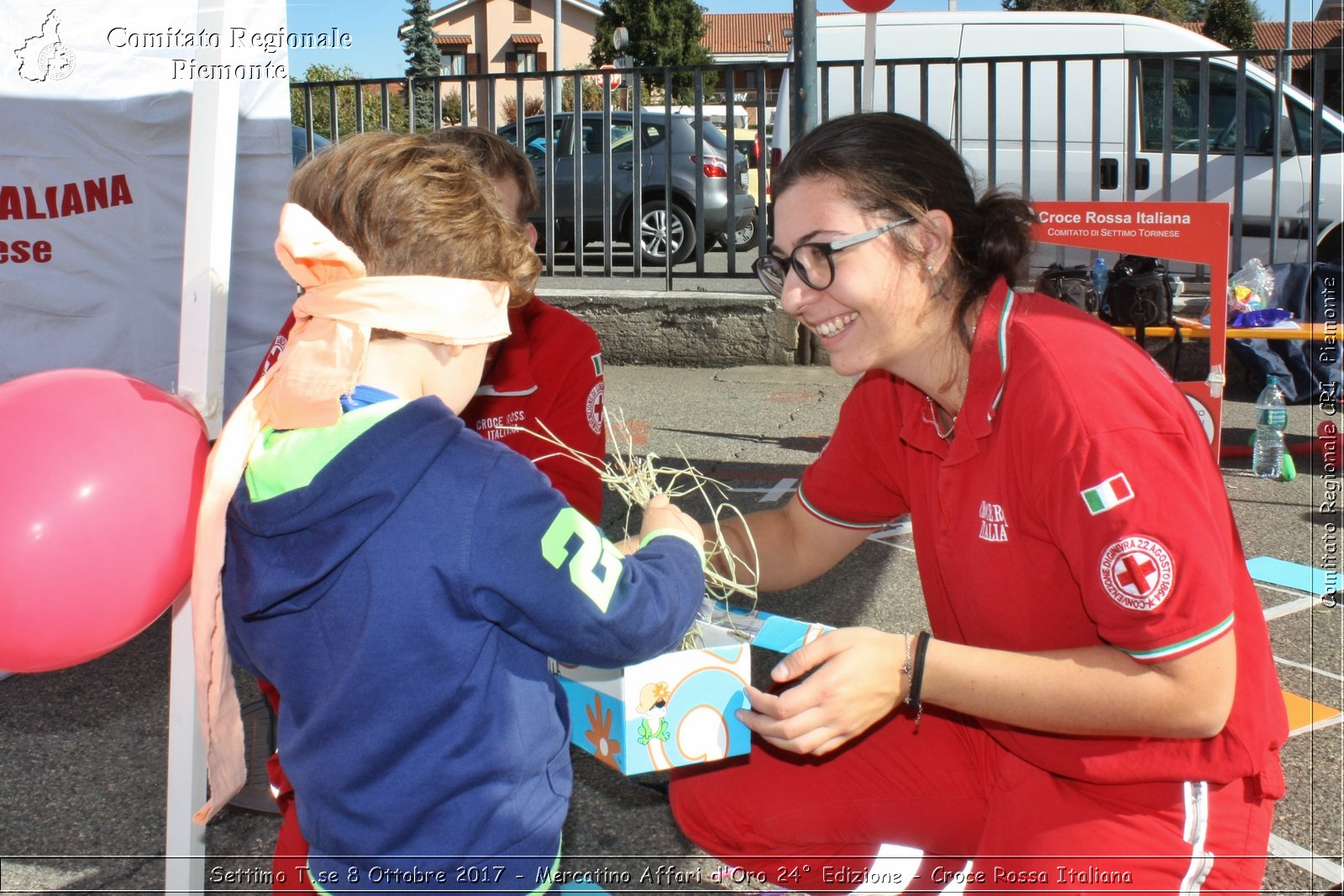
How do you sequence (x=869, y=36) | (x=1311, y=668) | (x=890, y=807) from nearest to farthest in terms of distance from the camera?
(x=890, y=807) → (x=869, y=36) → (x=1311, y=668)

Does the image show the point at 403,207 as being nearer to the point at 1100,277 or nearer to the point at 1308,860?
the point at 1308,860

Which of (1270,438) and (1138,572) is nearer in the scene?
(1138,572)

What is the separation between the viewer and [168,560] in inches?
60.8

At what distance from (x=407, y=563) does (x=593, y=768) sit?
1.79 m

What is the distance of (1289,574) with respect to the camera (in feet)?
13.9

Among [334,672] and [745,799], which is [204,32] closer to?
[334,672]

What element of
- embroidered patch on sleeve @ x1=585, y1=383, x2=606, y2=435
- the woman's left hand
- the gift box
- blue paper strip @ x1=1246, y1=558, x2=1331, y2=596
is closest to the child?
the gift box

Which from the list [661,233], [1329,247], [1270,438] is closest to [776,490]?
[1270,438]

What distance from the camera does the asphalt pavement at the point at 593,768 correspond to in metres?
2.58

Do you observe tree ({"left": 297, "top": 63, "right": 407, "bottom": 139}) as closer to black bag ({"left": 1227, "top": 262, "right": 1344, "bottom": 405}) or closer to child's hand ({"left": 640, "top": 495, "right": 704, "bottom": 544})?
black bag ({"left": 1227, "top": 262, "right": 1344, "bottom": 405})

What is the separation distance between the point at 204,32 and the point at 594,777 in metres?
Answer: 1.99

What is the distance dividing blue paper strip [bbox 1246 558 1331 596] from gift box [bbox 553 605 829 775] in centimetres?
300

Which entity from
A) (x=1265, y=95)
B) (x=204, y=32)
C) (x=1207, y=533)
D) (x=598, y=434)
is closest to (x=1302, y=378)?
(x=1265, y=95)

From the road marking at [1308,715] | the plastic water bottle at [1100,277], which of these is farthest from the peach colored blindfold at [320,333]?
the plastic water bottle at [1100,277]
